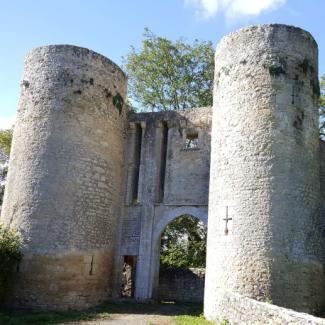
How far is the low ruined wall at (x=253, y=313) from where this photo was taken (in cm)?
714

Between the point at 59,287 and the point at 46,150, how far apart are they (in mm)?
4124

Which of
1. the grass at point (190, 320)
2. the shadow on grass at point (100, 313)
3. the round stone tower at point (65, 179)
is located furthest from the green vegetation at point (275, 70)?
the shadow on grass at point (100, 313)

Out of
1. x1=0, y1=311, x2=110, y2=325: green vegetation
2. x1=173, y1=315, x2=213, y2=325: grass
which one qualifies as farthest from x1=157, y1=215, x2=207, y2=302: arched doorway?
x1=0, y1=311, x2=110, y2=325: green vegetation

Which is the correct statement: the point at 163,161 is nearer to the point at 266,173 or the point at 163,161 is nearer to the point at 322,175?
the point at 266,173

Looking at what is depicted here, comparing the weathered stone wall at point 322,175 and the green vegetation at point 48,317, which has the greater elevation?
the weathered stone wall at point 322,175

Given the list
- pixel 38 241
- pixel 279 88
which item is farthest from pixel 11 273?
pixel 279 88

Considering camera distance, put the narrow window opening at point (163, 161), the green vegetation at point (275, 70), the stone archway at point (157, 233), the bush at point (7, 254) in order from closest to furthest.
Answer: the green vegetation at point (275, 70), the bush at point (7, 254), the stone archway at point (157, 233), the narrow window opening at point (163, 161)

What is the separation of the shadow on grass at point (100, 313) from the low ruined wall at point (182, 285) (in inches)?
44.5

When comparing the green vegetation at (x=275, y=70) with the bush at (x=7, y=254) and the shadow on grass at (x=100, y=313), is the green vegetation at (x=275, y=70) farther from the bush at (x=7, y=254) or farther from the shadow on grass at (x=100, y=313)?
the bush at (x=7, y=254)

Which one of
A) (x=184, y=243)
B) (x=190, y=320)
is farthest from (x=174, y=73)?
(x=190, y=320)

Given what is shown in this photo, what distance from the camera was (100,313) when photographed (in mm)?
13398

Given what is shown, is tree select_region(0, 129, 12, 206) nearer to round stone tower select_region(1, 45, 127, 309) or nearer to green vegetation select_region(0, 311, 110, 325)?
round stone tower select_region(1, 45, 127, 309)

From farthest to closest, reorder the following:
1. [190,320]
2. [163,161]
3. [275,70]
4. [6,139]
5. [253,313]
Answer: [6,139] → [163,161] → [275,70] → [190,320] → [253,313]

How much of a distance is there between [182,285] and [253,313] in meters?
8.80
